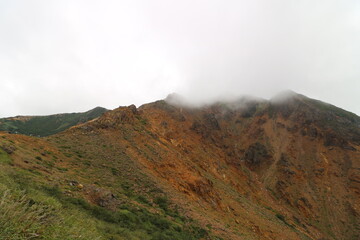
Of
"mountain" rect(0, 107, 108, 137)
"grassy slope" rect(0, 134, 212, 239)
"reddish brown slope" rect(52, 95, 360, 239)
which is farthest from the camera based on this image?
"mountain" rect(0, 107, 108, 137)

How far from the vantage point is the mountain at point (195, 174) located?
393 inches

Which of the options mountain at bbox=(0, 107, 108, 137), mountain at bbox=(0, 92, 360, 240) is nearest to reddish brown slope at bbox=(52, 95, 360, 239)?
mountain at bbox=(0, 92, 360, 240)

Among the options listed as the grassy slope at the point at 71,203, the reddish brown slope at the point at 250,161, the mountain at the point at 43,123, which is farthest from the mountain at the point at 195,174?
the mountain at the point at 43,123

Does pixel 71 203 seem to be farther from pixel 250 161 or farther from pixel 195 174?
pixel 250 161

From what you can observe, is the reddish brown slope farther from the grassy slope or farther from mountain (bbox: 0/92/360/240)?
the grassy slope

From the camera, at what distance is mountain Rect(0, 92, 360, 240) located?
999 cm

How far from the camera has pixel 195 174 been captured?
29.0 m


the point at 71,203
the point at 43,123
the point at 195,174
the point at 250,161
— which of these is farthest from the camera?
the point at 43,123

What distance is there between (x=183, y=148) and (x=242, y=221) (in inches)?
791

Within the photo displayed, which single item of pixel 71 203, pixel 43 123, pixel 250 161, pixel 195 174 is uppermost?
pixel 43 123

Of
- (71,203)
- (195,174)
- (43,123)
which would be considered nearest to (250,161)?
(195,174)

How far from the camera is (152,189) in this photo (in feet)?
60.0

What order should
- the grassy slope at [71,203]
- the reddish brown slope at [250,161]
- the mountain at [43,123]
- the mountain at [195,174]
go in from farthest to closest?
the mountain at [43,123], the reddish brown slope at [250,161], the mountain at [195,174], the grassy slope at [71,203]

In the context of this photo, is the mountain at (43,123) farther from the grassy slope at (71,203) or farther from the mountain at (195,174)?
the grassy slope at (71,203)
